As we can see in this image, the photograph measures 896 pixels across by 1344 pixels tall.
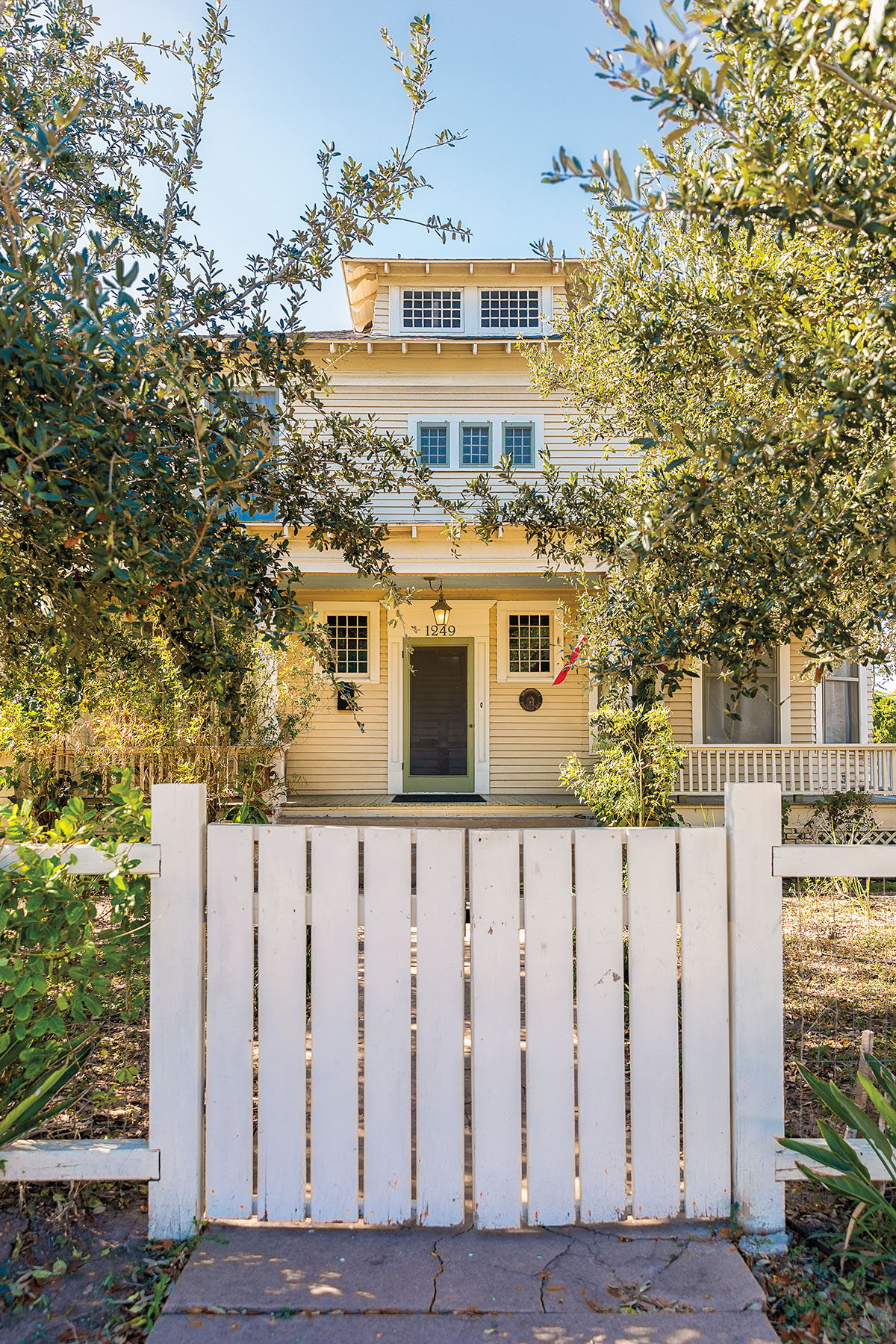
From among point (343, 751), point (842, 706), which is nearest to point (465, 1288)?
point (343, 751)

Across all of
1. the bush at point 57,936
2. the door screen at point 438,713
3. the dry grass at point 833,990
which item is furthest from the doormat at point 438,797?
the bush at point 57,936

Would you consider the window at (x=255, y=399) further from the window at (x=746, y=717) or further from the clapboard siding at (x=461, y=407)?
the window at (x=746, y=717)

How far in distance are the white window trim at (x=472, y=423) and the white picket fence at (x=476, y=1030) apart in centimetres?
1029

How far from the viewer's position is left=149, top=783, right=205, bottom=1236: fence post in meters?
2.21

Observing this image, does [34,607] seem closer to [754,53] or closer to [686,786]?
[754,53]

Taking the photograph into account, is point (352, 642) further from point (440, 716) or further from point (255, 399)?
point (255, 399)

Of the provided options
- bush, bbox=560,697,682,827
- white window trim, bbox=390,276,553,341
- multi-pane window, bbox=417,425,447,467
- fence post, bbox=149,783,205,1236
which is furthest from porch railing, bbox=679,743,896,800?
fence post, bbox=149,783,205,1236

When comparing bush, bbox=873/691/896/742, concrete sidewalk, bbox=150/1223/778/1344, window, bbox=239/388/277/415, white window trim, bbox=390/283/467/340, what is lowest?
concrete sidewalk, bbox=150/1223/778/1344

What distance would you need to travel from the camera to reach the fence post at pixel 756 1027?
2.21m

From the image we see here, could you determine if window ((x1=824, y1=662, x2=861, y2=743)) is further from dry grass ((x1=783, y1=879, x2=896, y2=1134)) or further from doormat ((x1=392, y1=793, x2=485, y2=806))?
dry grass ((x1=783, y1=879, x2=896, y2=1134))

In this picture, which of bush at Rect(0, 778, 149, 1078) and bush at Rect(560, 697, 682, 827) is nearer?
bush at Rect(0, 778, 149, 1078)

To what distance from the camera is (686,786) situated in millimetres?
10703

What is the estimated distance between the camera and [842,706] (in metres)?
11.9

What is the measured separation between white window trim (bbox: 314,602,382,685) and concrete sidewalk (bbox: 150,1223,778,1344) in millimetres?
9775
